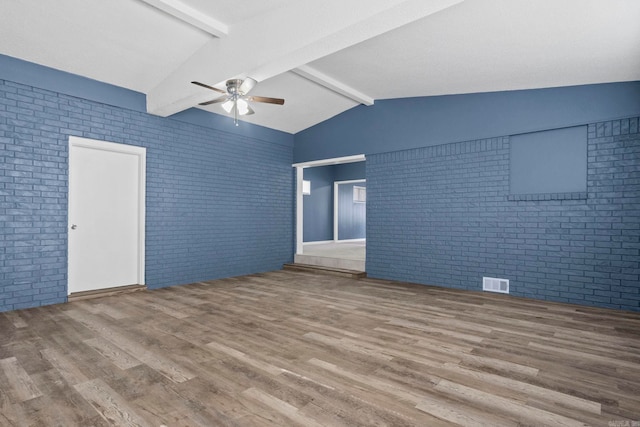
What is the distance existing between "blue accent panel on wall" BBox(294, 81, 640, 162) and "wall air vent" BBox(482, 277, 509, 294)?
216cm

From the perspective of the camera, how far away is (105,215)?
16.4 ft

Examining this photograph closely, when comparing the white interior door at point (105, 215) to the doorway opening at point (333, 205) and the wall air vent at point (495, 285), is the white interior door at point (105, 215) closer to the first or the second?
the doorway opening at point (333, 205)

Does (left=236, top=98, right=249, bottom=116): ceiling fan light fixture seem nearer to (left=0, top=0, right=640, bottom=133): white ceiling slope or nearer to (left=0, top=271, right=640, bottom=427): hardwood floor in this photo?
(left=0, top=0, right=640, bottom=133): white ceiling slope

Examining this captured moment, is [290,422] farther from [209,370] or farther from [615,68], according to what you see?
[615,68]

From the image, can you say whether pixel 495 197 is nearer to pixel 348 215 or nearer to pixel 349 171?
pixel 349 171

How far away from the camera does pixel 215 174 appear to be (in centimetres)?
627

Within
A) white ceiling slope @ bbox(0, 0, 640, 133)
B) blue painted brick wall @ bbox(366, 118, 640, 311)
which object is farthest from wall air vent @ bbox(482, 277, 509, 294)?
white ceiling slope @ bbox(0, 0, 640, 133)

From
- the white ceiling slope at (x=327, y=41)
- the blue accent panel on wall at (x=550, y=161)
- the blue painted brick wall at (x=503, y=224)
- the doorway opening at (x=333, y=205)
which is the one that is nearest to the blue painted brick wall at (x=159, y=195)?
the white ceiling slope at (x=327, y=41)

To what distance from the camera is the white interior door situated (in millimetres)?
4680

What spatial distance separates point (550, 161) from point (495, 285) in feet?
6.26

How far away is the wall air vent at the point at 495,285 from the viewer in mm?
5027

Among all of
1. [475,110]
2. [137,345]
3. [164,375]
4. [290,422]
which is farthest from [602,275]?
[137,345]

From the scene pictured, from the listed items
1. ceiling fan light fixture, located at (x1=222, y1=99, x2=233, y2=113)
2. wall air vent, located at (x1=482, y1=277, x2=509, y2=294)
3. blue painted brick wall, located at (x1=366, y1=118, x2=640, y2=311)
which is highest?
ceiling fan light fixture, located at (x1=222, y1=99, x2=233, y2=113)

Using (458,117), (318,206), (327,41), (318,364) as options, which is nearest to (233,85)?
(327,41)
